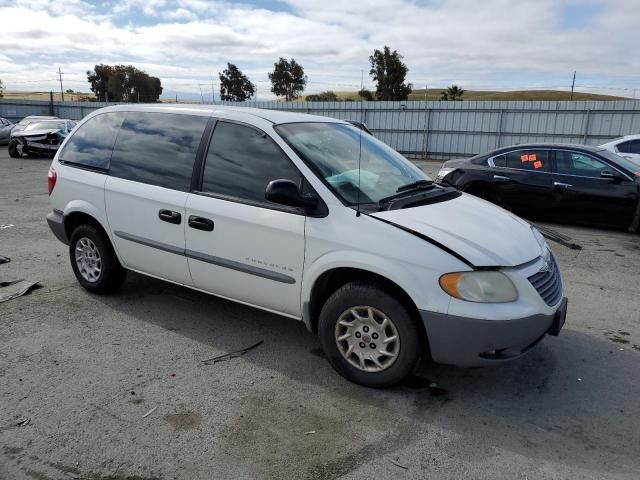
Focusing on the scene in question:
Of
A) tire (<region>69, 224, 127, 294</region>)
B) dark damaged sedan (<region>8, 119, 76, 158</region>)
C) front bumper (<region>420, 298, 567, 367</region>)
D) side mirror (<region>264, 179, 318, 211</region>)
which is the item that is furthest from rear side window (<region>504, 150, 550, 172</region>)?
dark damaged sedan (<region>8, 119, 76, 158</region>)

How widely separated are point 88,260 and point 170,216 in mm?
1402

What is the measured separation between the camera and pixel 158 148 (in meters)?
4.24

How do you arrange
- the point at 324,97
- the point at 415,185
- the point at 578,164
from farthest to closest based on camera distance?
the point at 324,97 < the point at 578,164 < the point at 415,185

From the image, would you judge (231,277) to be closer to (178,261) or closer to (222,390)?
(178,261)

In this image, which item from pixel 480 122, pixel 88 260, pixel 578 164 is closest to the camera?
pixel 88 260

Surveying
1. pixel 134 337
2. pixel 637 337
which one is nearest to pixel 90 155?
pixel 134 337

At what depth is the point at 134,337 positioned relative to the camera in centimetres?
409

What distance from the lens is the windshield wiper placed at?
151 inches

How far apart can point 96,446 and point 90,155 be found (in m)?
2.88

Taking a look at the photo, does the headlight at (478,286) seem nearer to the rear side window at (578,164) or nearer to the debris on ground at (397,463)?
the debris on ground at (397,463)

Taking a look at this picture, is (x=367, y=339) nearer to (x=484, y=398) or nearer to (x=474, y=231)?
(x=484, y=398)

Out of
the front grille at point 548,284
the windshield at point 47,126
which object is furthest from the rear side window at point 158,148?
the windshield at point 47,126

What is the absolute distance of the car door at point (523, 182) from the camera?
8406mm

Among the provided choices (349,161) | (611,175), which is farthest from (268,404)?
(611,175)
